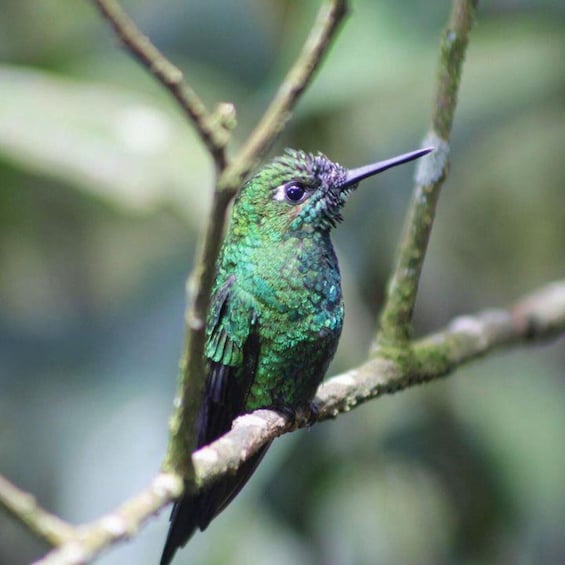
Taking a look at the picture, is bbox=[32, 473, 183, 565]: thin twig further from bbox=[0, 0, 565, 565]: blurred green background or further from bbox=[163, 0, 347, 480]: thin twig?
bbox=[0, 0, 565, 565]: blurred green background

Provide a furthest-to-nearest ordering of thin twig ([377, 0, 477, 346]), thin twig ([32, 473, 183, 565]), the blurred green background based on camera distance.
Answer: the blurred green background → thin twig ([377, 0, 477, 346]) → thin twig ([32, 473, 183, 565])

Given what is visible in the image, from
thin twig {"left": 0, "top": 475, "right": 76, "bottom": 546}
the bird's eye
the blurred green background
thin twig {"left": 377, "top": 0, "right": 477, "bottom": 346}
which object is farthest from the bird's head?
thin twig {"left": 0, "top": 475, "right": 76, "bottom": 546}

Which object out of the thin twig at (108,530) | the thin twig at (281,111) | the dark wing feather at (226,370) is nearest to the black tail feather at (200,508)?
the dark wing feather at (226,370)

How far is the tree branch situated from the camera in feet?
3.47

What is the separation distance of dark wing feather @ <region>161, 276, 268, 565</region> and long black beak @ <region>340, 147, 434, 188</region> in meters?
0.35

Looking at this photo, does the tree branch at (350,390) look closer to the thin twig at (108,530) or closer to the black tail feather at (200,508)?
the thin twig at (108,530)

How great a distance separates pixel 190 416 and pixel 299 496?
244 cm

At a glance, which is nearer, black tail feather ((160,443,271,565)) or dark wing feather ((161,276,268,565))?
black tail feather ((160,443,271,565))

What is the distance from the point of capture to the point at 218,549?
2.91 m

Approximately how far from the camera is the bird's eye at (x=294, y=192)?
233cm

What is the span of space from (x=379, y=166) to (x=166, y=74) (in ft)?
3.38

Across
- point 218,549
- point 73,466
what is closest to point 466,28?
point 218,549

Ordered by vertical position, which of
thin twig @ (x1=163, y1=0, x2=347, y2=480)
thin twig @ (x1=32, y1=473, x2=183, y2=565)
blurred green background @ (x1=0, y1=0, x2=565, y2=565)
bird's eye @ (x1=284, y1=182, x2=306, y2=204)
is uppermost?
blurred green background @ (x1=0, y1=0, x2=565, y2=565)

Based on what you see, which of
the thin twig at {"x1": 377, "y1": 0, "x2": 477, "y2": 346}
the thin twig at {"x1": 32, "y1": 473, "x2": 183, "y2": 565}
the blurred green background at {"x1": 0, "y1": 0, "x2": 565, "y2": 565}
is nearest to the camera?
the thin twig at {"x1": 32, "y1": 473, "x2": 183, "y2": 565}
